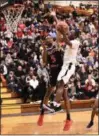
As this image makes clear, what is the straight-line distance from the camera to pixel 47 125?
9836mm

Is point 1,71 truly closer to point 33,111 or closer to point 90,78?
point 33,111

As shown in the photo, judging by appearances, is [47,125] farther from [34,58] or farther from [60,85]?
[60,85]

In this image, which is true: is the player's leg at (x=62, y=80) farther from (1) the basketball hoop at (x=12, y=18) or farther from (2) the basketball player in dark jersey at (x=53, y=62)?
(1) the basketball hoop at (x=12, y=18)

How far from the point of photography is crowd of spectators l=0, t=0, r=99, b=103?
992 centimetres

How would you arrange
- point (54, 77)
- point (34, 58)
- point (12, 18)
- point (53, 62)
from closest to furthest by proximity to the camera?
point (53, 62)
point (54, 77)
point (12, 18)
point (34, 58)

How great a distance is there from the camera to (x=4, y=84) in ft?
37.2

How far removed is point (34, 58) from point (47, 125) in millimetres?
1761

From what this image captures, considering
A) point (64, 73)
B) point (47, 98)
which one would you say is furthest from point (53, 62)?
point (47, 98)

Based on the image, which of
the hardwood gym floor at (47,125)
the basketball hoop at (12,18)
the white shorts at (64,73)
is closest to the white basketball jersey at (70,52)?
the white shorts at (64,73)

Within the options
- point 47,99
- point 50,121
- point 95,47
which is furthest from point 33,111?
point 47,99

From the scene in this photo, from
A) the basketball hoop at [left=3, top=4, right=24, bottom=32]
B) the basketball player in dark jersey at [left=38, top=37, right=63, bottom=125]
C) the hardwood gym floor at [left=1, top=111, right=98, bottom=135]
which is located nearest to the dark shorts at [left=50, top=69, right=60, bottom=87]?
the basketball player in dark jersey at [left=38, top=37, right=63, bottom=125]

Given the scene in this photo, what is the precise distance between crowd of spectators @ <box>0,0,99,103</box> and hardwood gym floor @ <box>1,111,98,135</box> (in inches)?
21.5

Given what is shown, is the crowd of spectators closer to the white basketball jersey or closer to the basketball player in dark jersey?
the basketball player in dark jersey

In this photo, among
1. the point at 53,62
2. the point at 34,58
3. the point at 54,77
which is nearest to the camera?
the point at 53,62
